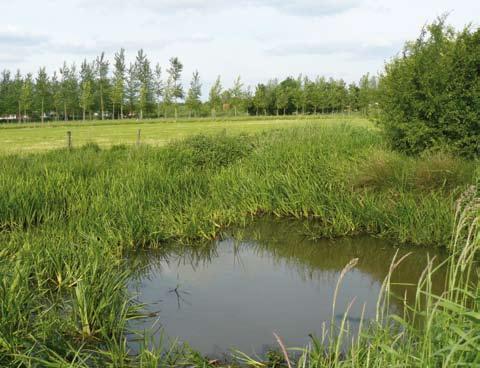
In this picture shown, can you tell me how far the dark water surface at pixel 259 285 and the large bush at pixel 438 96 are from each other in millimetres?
3236

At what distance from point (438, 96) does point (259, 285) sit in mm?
5667

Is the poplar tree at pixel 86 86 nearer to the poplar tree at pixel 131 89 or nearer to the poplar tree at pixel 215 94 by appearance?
the poplar tree at pixel 131 89

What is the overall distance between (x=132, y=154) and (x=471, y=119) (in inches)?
315

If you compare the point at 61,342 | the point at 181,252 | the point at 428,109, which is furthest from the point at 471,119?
the point at 61,342

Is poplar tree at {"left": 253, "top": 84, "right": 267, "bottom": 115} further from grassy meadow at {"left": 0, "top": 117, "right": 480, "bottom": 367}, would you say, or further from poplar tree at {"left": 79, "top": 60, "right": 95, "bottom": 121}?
grassy meadow at {"left": 0, "top": 117, "right": 480, "bottom": 367}

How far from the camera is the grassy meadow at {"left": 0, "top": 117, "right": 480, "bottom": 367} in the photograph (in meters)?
3.80

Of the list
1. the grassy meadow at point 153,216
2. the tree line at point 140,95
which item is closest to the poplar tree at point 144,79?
the tree line at point 140,95

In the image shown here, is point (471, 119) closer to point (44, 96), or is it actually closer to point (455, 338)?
point (455, 338)

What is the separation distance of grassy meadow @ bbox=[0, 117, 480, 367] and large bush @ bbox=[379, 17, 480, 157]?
0.61 m

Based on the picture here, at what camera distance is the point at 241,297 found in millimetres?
5203

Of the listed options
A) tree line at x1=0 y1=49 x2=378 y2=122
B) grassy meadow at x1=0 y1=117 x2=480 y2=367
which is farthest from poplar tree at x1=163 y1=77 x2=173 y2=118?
grassy meadow at x1=0 y1=117 x2=480 y2=367

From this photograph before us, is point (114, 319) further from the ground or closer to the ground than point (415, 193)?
closer to the ground

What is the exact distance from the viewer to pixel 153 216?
727 centimetres

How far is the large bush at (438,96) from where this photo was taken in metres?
8.67
